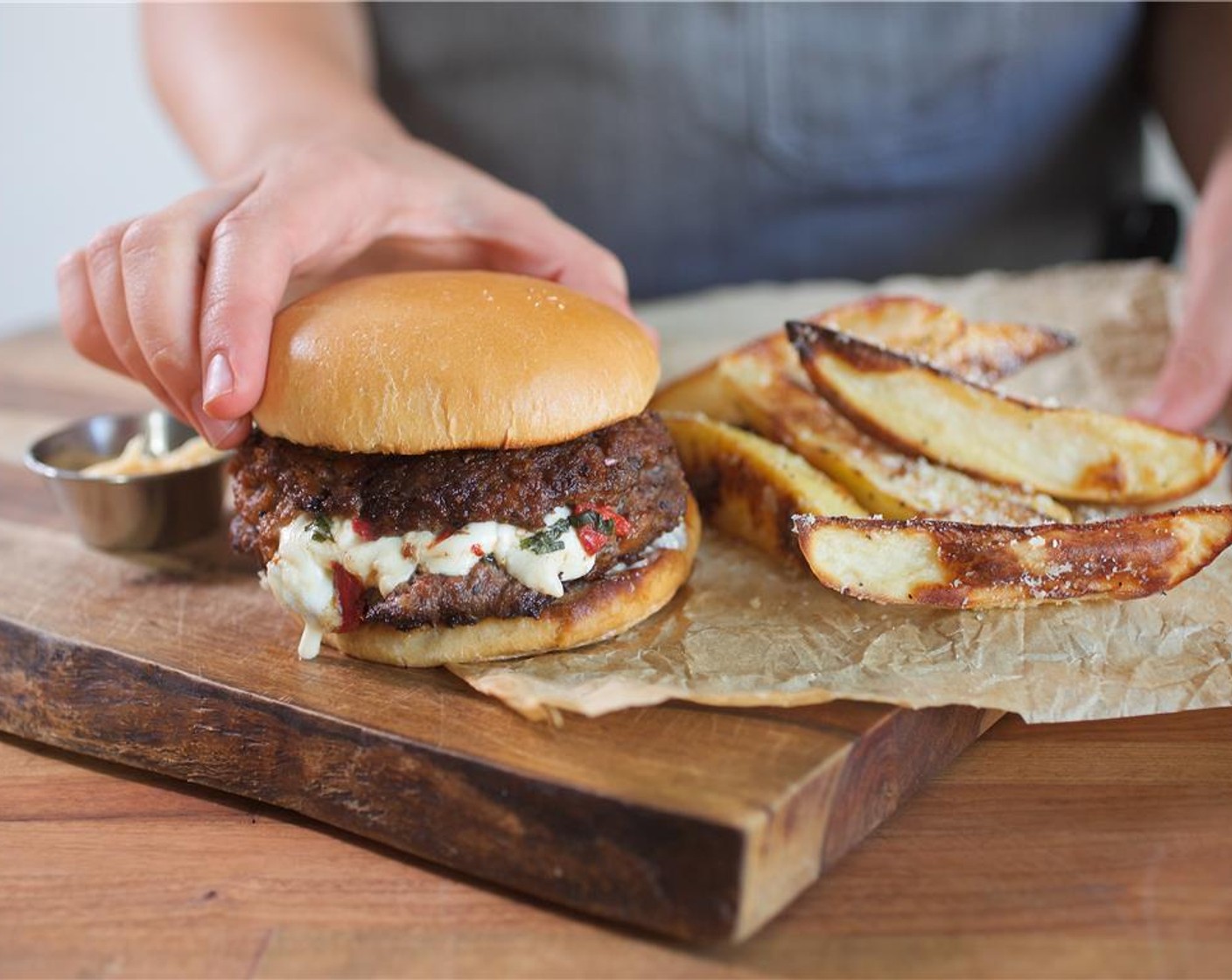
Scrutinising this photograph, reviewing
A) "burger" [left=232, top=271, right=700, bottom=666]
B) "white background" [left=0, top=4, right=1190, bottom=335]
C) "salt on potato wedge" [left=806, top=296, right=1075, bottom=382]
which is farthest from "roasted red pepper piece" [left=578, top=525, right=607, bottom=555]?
"white background" [left=0, top=4, right=1190, bottom=335]

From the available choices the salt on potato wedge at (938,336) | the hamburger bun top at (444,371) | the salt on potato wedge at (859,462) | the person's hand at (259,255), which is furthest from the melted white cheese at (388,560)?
the salt on potato wedge at (938,336)

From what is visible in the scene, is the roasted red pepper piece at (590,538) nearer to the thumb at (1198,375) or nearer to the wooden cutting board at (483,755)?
the wooden cutting board at (483,755)

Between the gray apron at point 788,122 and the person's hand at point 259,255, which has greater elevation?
the person's hand at point 259,255

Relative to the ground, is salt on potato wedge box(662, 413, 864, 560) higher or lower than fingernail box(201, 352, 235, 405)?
lower

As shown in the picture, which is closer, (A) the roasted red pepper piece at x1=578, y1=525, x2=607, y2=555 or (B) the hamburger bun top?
(B) the hamburger bun top

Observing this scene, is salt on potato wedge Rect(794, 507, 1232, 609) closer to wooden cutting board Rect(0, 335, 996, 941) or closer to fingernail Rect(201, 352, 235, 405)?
wooden cutting board Rect(0, 335, 996, 941)

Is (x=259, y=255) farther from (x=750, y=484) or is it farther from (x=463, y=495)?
(x=750, y=484)

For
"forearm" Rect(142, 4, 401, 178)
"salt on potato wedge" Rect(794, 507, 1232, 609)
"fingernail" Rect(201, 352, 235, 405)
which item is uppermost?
"fingernail" Rect(201, 352, 235, 405)

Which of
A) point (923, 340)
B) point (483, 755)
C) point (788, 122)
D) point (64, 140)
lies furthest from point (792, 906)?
point (64, 140)
